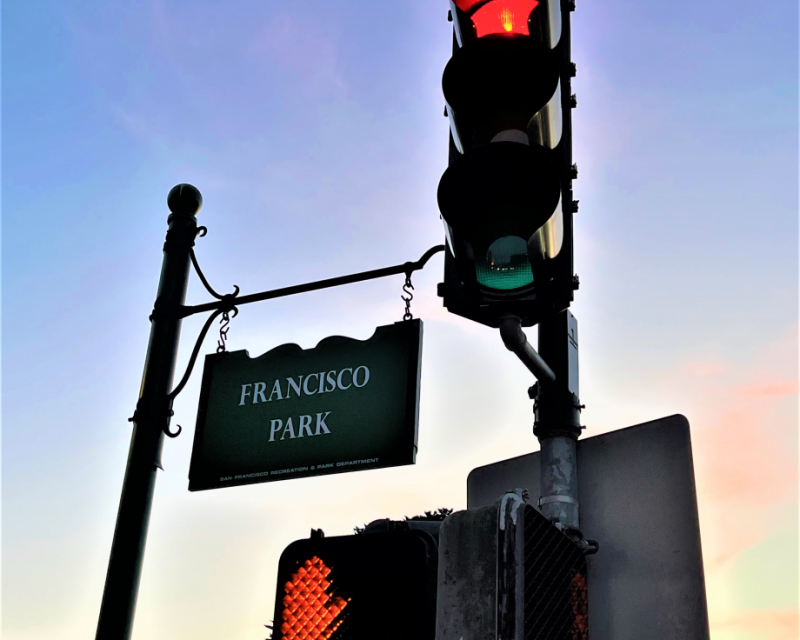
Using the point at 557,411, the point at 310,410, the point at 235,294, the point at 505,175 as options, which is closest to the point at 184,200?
→ the point at 235,294

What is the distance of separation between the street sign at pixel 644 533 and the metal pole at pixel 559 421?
0.07 m

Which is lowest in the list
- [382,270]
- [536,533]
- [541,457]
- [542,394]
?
[536,533]

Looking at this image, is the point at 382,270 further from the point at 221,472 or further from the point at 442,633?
the point at 442,633

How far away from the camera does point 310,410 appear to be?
3.96 meters

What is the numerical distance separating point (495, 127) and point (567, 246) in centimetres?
39

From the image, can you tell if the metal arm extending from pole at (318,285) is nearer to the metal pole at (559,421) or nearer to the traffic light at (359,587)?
the metal pole at (559,421)

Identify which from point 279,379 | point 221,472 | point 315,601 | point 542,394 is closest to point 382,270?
point 279,379

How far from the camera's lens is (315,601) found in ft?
6.40

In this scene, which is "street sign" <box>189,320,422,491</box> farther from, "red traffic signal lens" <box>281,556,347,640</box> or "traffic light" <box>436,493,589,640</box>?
"traffic light" <box>436,493,589,640</box>

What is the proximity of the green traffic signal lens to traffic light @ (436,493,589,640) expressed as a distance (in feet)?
2.22

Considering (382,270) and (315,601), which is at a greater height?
(382,270)

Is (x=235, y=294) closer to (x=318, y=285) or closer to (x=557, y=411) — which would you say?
(x=318, y=285)

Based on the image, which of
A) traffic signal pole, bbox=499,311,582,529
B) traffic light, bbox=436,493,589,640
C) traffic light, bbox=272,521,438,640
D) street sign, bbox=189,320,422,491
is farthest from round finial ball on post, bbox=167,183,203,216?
traffic light, bbox=436,493,589,640

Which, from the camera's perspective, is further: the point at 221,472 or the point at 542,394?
the point at 221,472
